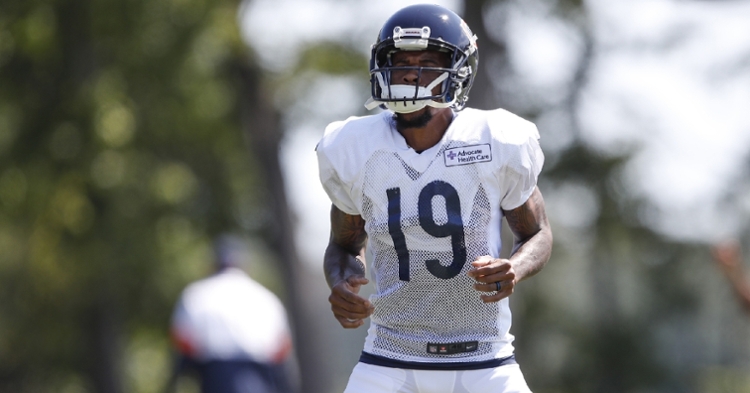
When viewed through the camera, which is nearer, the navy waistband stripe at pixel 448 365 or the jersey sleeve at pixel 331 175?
the navy waistband stripe at pixel 448 365

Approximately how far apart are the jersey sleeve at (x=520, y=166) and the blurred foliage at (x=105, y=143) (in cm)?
1195

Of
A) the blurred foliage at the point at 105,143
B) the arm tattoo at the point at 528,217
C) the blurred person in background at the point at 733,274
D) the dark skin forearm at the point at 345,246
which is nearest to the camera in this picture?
the arm tattoo at the point at 528,217

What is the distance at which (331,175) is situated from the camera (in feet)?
15.8

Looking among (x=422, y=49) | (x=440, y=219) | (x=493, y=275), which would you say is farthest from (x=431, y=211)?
(x=422, y=49)

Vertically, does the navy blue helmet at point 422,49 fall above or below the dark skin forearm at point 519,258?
above

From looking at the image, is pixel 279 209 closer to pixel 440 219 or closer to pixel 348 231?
pixel 348 231

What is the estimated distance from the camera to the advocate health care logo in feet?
15.1

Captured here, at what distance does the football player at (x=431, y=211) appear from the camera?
15.0 feet

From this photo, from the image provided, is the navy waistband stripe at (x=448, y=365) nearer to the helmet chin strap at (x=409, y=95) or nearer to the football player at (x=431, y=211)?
the football player at (x=431, y=211)

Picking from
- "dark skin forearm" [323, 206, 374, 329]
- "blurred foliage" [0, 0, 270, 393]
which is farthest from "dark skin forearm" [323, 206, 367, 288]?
"blurred foliage" [0, 0, 270, 393]

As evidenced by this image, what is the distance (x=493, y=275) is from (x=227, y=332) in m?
Result: 5.50

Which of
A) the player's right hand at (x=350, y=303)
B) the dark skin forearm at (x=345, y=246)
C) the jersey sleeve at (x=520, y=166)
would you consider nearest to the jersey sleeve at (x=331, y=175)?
the dark skin forearm at (x=345, y=246)

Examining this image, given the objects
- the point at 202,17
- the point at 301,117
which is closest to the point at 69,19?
the point at 202,17

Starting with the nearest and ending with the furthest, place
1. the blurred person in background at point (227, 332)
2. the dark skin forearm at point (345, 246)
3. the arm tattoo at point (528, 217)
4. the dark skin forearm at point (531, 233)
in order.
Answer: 1. the dark skin forearm at point (531, 233)
2. the arm tattoo at point (528, 217)
3. the dark skin forearm at point (345, 246)
4. the blurred person in background at point (227, 332)
